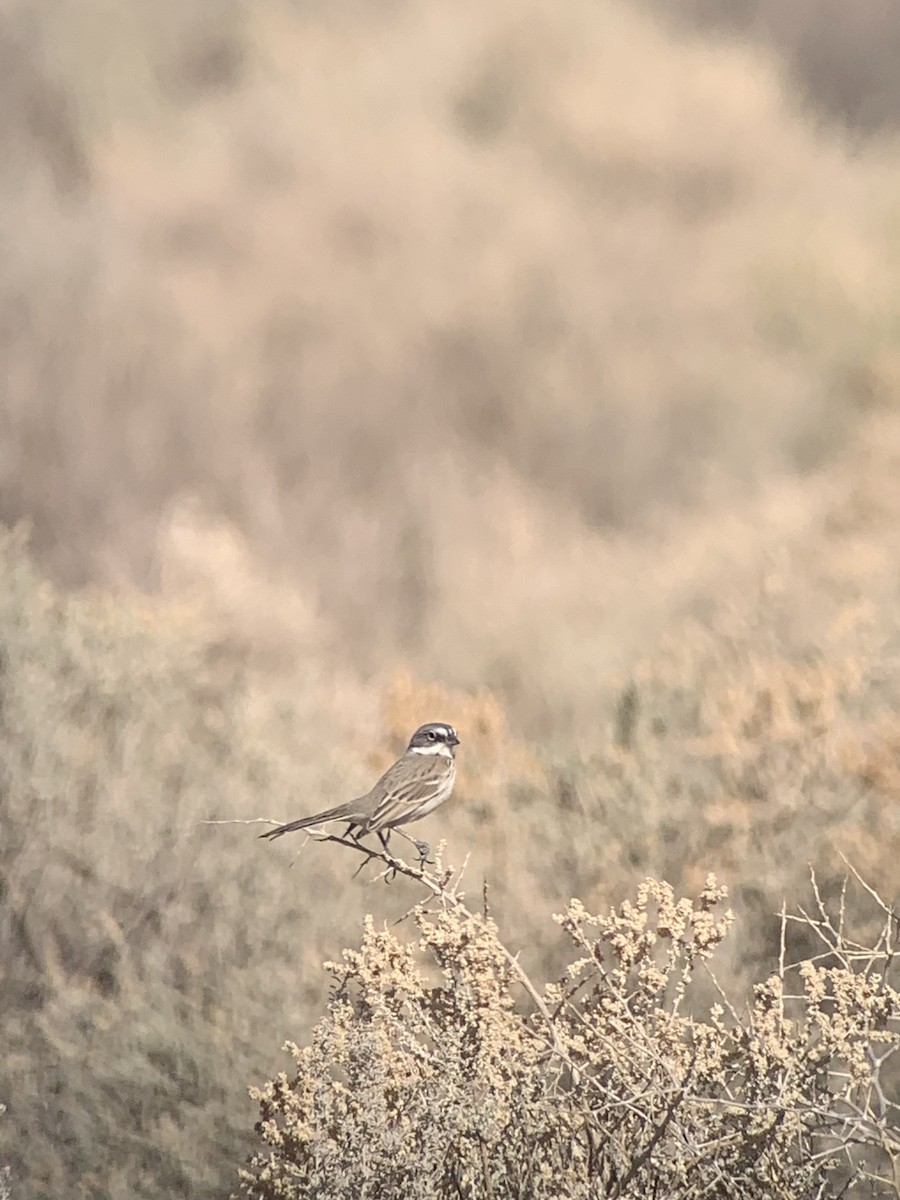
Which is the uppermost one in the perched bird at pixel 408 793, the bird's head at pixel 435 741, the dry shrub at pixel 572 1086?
the bird's head at pixel 435 741

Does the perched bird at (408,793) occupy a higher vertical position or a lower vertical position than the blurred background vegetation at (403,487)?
lower

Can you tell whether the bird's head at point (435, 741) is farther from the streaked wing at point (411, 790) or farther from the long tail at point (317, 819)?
the long tail at point (317, 819)

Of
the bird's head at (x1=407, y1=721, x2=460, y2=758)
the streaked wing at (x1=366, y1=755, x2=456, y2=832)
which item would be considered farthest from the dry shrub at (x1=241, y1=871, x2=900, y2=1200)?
the bird's head at (x1=407, y1=721, x2=460, y2=758)

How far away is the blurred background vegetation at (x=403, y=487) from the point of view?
7.31ft

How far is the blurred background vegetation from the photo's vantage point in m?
2.23

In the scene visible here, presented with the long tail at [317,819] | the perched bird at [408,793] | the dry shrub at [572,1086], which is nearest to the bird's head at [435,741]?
the perched bird at [408,793]

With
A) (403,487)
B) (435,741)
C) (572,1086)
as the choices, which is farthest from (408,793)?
(403,487)

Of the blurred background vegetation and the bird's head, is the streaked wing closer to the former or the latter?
the bird's head

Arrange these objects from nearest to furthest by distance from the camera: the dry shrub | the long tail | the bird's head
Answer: the dry shrub, the long tail, the bird's head

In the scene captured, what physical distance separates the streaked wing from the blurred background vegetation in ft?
0.83

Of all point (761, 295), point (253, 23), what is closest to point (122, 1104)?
point (761, 295)

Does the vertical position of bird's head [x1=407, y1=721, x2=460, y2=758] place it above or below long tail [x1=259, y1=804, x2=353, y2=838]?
above

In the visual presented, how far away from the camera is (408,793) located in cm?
209

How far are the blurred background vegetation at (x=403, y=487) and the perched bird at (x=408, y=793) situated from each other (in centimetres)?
22
